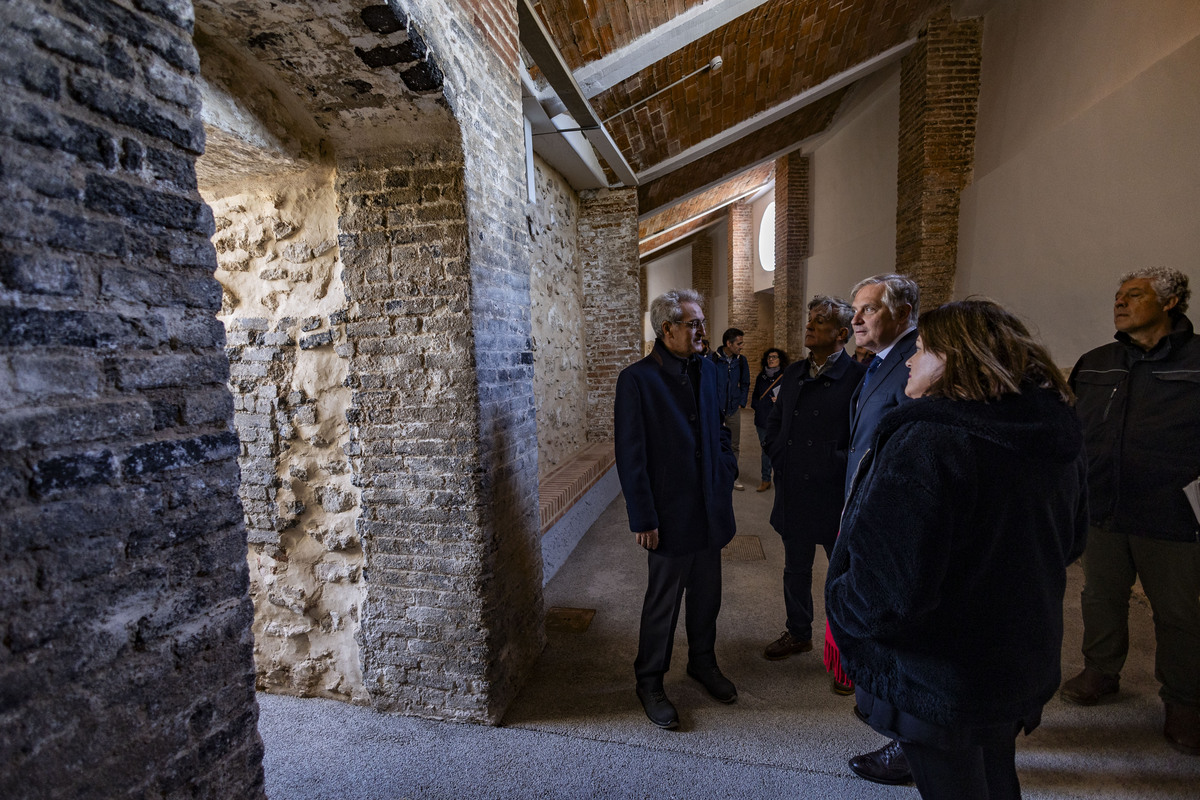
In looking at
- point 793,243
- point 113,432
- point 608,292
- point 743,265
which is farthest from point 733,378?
point 743,265

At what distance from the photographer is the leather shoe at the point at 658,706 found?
251 cm

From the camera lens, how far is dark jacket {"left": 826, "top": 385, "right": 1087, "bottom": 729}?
1.22 meters

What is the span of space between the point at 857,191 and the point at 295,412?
338 inches

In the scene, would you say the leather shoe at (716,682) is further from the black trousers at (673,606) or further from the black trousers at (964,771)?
the black trousers at (964,771)

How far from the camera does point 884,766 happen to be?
7.17 feet

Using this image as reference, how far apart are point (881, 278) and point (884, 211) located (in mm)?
6278

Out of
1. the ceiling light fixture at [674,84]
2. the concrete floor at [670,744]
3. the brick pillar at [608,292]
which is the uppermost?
the ceiling light fixture at [674,84]

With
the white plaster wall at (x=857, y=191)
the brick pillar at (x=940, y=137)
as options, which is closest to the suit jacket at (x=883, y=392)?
the brick pillar at (x=940, y=137)

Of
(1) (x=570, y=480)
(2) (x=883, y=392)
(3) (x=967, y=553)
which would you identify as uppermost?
(2) (x=883, y=392)

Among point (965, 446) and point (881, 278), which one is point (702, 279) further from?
point (965, 446)

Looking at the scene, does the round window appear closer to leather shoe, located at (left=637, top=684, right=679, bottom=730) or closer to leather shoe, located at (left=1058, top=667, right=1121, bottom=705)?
leather shoe, located at (left=1058, top=667, right=1121, bottom=705)

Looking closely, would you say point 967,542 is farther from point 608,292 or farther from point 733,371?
point 608,292

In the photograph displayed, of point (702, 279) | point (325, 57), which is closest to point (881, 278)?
point (325, 57)

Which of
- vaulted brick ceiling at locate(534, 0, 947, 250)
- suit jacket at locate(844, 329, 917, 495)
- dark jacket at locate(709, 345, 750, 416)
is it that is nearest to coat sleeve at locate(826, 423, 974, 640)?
suit jacket at locate(844, 329, 917, 495)
